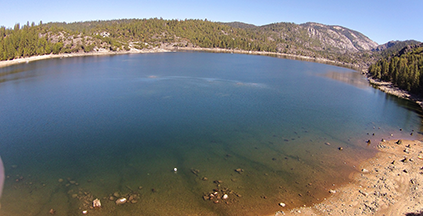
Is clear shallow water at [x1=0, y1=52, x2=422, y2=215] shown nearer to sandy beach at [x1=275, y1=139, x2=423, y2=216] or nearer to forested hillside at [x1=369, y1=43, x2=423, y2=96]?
sandy beach at [x1=275, y1=139, x2=423, y2=216]

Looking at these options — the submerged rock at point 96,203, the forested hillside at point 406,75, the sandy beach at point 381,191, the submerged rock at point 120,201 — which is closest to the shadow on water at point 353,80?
the forested hillside at point 406,75

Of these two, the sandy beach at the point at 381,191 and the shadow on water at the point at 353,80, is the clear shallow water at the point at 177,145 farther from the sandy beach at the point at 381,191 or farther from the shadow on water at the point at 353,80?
the shadow on water at the point at 353,80

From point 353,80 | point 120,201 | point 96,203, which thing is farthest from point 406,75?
point 96,203

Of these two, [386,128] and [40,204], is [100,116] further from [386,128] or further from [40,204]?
[386,128]

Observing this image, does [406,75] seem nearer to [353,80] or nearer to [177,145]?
[353,80]

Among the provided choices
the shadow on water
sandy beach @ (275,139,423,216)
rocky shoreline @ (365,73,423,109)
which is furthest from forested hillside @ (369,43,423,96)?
sandy beach @ (275,139,423,216)
